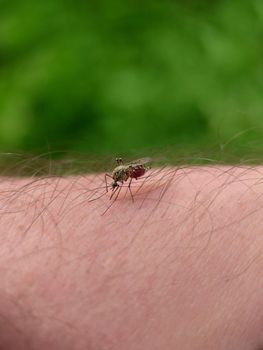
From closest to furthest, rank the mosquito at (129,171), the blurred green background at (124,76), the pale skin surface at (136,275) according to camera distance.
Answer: the pale skin surface at (136,275) < the mosquito at (129,171) < the blurred green background at (124,76)

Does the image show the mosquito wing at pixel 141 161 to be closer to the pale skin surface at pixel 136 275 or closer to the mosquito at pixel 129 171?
the mosquito at pixel 129 171

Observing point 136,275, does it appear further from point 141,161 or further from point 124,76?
point 124,76

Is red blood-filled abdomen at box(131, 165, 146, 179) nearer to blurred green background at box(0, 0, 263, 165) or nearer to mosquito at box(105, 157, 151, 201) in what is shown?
mosquito at box(105, 157, 151, 201)

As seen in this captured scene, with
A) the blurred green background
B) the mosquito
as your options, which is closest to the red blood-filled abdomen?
the mosquito

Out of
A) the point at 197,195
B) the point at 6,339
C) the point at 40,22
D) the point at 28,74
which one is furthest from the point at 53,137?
the point at 6,339

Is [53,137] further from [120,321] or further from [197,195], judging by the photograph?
[120,321]

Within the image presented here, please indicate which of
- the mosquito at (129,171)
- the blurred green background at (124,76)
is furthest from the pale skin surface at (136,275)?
the blurred green background at (124,76)

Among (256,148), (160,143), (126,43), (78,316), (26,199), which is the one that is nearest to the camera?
(78,316)
